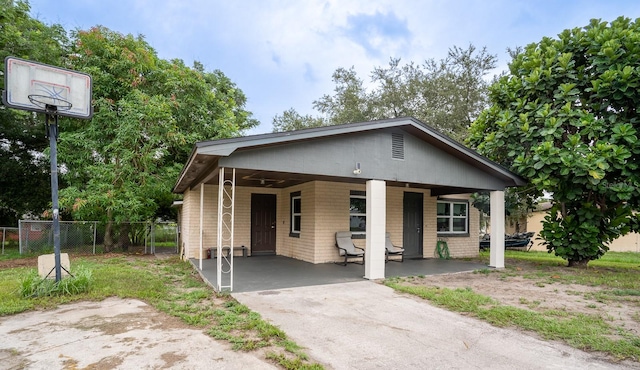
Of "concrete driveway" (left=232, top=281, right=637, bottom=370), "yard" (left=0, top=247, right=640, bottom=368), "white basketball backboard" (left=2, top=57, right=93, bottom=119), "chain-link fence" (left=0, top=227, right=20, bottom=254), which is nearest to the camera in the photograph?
"concrete driveway" (left=232, top=281, right=637, bottom=370)

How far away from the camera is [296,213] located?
10.6m

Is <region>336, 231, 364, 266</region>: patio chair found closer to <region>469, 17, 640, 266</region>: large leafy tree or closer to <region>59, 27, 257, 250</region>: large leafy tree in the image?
<region>469, 17, 640, 266</region>: large leafy tree

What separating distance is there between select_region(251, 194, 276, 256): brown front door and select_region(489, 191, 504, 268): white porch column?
660 cm

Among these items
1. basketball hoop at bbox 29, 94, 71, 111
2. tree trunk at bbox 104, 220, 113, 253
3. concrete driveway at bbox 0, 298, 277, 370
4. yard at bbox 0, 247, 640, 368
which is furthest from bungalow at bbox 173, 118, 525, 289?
tree trunk at bbox 104, 220, 113, 253

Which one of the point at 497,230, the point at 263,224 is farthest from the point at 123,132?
the point at 497,230

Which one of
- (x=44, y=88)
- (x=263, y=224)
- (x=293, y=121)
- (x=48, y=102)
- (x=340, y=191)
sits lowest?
(x=263, y=224)

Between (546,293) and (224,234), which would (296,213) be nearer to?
(224,234)

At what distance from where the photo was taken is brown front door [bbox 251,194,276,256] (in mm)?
11180

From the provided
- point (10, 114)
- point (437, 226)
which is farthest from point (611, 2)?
point (10, 114)

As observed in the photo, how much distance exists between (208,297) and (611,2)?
41.3 ft

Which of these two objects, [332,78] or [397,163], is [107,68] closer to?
[397,163]

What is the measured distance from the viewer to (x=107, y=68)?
1255 centimetres

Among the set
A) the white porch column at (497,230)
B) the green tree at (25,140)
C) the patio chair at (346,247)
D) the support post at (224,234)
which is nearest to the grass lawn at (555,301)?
the white porch column at (497,230)

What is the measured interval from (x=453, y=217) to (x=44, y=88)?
11503mm
